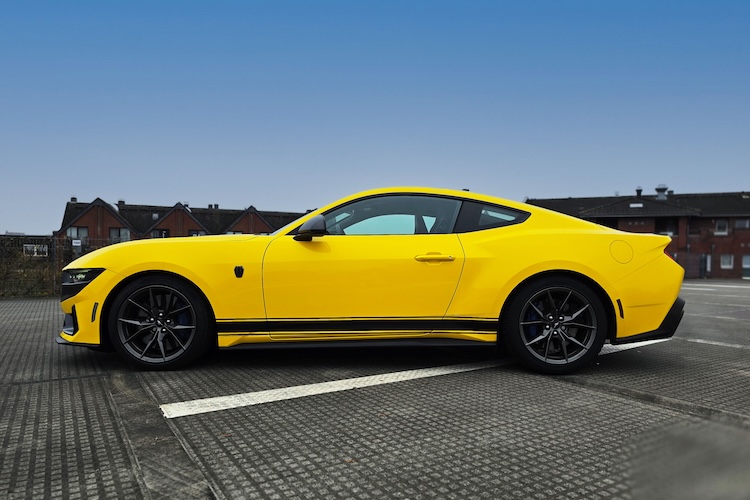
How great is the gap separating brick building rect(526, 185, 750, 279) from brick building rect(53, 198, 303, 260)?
32.3 m

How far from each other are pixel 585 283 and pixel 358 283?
171cm

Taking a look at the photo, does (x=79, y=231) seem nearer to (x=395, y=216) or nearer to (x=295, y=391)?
(x=395, y=216)

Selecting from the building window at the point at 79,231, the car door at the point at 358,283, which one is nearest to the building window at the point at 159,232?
the building window at the point at 79,231

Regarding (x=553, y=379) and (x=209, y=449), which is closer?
(x=209, y=449)

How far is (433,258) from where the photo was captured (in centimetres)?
373

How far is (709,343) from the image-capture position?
525 centimetres

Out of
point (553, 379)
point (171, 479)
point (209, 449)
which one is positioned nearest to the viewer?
point (171, 479)

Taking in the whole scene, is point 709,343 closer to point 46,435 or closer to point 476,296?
point 476,296

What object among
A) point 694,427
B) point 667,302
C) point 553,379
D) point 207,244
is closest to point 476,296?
point 553,379

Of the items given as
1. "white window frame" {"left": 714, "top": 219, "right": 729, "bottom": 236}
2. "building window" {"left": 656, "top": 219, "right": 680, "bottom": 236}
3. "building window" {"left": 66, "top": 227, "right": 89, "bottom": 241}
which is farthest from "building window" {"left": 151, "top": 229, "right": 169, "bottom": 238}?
"white window frame" {"left": 714, "top": 219, "right": 729, "bottom": 236}

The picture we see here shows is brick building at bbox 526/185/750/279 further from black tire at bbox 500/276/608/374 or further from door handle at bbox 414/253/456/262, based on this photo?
door handle at bbox 414/253/456/262

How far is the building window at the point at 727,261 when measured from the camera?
43000 mm

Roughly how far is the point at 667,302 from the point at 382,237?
220 cm

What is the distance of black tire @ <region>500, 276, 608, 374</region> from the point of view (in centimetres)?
370
